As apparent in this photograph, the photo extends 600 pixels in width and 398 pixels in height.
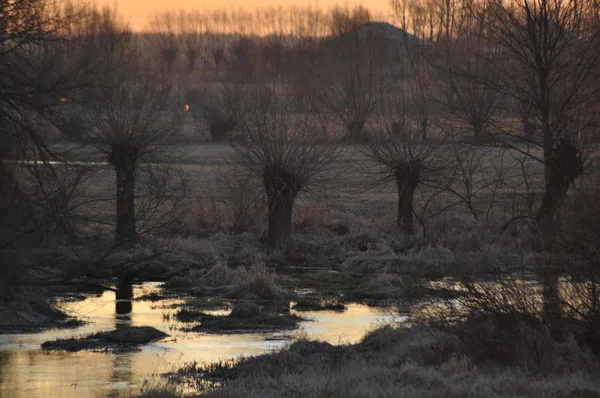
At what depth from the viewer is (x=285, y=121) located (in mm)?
28438

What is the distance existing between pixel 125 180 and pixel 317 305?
27.9 ft

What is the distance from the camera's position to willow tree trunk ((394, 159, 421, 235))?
97.6ft

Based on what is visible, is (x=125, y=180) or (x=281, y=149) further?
(x=281, y=149)

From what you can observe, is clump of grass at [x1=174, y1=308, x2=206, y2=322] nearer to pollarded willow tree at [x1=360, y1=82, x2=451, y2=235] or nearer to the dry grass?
the dry grass

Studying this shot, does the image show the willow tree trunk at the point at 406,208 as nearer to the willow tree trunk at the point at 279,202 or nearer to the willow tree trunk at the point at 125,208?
the willow tree trunk at the point at 279,202

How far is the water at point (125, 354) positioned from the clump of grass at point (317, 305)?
0.97 feet

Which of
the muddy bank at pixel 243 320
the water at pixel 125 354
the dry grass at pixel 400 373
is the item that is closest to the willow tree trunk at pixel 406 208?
the water at pixel 125 354

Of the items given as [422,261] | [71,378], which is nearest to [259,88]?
[422,261]

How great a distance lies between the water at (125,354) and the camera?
14398 mm

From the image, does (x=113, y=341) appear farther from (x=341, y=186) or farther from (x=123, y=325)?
(x=341, y=186)

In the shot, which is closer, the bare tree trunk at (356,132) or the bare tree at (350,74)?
the bare tree trunk at (356,132)

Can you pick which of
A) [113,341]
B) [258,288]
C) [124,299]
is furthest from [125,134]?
[113,341]

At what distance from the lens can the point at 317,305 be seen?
2164 cm

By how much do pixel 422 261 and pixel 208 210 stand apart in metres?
9.05
